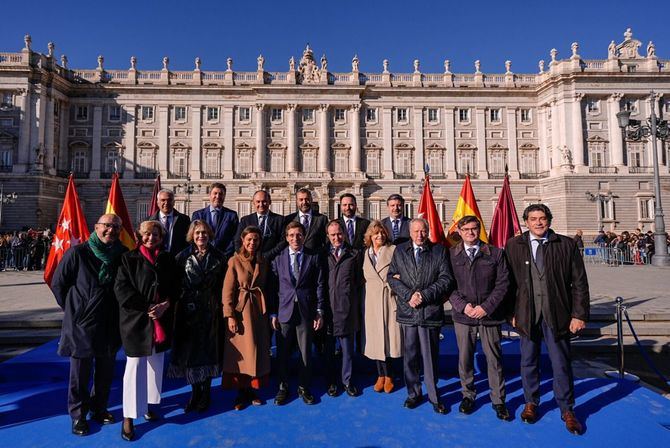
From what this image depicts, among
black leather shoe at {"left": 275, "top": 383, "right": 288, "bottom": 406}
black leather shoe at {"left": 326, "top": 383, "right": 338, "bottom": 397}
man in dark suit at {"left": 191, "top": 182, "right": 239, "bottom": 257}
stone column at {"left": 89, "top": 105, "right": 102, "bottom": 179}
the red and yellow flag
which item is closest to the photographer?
black leather shoe at {"left": 275, "top": 383, "right": 288, "bottom": 406}

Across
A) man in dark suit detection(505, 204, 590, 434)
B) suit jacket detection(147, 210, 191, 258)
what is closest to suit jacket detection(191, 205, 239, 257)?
suit jacket detection(147, 210, 191, 258)

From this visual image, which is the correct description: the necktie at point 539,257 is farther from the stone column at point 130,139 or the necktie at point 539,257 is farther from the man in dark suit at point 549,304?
the stone column at point 130,139

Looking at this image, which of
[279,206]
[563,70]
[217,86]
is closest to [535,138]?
[563,70]

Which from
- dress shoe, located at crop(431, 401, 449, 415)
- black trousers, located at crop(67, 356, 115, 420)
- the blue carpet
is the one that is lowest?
the blue carpet

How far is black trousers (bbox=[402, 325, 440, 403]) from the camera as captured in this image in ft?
12.7

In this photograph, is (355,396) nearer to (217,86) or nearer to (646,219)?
(217,86)

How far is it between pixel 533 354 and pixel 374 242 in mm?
1955

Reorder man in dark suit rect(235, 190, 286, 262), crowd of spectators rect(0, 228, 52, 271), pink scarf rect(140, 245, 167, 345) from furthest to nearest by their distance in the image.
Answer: crowd of spectators rect(0, 228, 52, 271) < man in dark suit rect(235, 190, 286, 262) < pink scarf rect(140, 245, 167, 345)

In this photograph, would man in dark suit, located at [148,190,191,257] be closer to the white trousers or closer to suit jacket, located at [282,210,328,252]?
suit jacket, located at [282,210,328,252]

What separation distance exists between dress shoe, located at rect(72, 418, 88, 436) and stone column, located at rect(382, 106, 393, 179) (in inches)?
1231

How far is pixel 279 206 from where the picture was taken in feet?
106

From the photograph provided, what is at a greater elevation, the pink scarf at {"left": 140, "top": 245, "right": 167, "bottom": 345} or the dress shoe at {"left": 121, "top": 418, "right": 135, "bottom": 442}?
the pink scarf at {"left": 140, "top": 245, "right": 167, "bottom": 345}

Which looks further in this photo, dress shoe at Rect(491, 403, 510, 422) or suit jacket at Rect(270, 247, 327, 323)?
Answer: suit jacket at Rect(270, 247, 327, 323)

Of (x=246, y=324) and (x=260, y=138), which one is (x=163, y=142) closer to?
(x=260, y=138)
